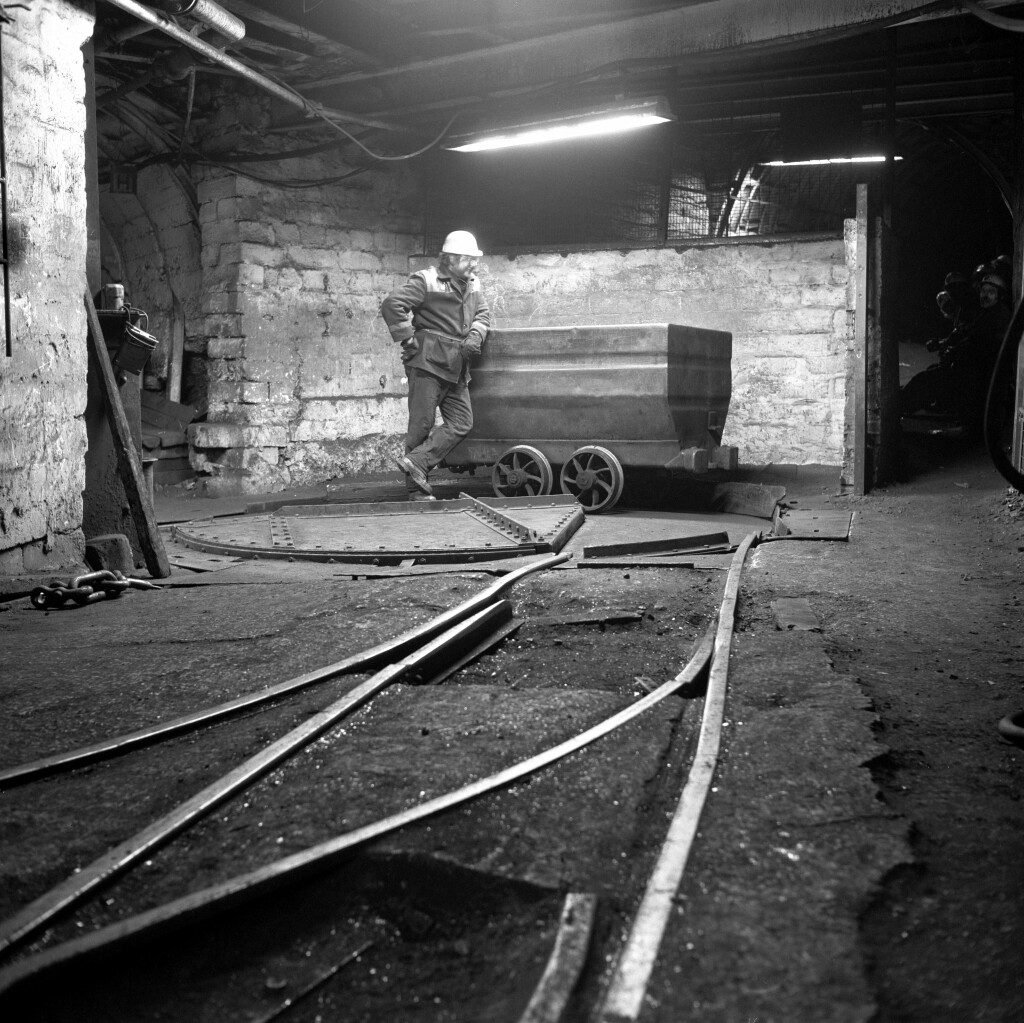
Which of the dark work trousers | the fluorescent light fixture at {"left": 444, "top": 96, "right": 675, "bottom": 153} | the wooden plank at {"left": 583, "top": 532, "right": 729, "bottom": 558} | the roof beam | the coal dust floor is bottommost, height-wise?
the coal dust floor

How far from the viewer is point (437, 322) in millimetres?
9406

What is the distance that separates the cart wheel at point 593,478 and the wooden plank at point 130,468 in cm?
376

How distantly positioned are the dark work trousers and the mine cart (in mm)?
119

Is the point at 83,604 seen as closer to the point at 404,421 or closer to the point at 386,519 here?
the point at 386,519

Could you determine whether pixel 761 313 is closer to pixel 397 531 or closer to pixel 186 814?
pixel 397 531

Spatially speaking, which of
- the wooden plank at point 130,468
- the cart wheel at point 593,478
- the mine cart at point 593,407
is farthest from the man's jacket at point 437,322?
the wooden plank at point 130,468

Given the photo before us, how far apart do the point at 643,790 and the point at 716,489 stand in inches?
291

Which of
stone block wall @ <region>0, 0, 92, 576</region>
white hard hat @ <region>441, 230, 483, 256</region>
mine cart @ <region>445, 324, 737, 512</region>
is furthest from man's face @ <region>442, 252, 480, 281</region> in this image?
stone block wall @ <region>0, 0, 92, 576</region>

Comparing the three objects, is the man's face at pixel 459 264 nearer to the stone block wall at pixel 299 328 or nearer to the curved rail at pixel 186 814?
the stone block wall at pixel 299 328

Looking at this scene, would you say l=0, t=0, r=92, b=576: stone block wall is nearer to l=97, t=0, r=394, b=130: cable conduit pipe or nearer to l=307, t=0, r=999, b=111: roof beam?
l=97, t=0, r=394, b=130: cable conduit pipe

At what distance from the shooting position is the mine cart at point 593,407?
8773 mm

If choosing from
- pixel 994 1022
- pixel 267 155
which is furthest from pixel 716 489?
pixel 994 1022

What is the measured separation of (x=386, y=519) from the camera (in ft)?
26.3

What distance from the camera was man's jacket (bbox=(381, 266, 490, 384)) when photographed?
931 cm
